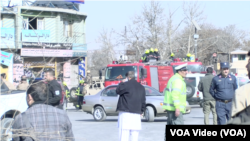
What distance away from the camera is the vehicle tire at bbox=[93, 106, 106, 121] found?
15.6 meters

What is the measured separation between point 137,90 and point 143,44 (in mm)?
36718

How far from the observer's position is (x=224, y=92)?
372 inches

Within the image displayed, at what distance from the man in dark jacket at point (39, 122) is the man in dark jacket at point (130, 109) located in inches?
146

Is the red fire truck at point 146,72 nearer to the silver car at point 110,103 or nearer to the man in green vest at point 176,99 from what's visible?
the silver car at point 110,103

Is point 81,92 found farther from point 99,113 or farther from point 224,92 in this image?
point 224,92

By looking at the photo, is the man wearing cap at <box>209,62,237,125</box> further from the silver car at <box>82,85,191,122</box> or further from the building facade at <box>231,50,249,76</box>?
the building facade at <box>231,50,249,76</box>

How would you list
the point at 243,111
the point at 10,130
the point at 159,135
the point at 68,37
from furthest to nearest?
the point at 68,37 < the point at 159,135 < the point at 10,130 < the point at 243,111

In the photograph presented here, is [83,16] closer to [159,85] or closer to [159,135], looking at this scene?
[159,85]

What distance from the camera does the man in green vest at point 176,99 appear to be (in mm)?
7707

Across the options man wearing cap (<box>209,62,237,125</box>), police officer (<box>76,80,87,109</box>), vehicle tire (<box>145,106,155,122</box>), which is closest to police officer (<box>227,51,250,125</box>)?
man wearing cap (<box>209,62,237,125</box>)

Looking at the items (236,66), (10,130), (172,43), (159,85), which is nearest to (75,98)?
(159,85)

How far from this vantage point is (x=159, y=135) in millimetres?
11172

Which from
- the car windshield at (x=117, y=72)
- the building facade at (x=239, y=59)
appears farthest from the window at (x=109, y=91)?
the building facade at (x=239, y=59)

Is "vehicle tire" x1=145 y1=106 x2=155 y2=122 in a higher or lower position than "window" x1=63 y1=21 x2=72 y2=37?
lower
